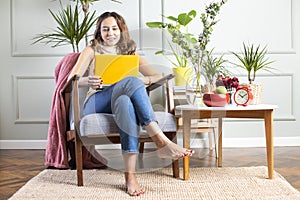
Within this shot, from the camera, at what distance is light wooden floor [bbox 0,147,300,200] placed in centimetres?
256

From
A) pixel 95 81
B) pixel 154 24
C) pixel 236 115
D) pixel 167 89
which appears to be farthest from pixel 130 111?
pixel 154 24

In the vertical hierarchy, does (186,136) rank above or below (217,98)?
below

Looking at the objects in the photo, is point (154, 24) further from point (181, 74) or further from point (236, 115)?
point (236, 115)

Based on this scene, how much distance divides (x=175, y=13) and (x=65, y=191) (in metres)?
1.95

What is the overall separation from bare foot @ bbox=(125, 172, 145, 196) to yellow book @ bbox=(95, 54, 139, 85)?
0.52 m

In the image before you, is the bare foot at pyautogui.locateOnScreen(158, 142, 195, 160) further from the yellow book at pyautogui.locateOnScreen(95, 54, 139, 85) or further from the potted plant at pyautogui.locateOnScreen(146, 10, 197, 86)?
the potted plant at pyautogui.locateOnScreen(146, 10, 197, 86)

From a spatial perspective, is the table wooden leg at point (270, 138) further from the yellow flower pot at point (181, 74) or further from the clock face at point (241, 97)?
the yellow flower pot at point (181, 74)

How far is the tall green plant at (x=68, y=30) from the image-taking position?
11.2 ft

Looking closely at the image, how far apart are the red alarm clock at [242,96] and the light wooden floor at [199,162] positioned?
0.47m

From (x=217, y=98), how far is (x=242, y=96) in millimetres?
145

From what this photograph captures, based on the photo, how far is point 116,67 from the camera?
2596mm

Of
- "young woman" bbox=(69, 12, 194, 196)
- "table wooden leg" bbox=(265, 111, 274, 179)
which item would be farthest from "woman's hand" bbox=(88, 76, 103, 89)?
"table wooden leg" bbox=(265, 111, 274, 179)

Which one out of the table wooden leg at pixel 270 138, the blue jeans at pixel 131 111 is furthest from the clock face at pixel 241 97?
the blue jeans at pixel 131 111

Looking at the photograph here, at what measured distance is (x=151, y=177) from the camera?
8.61 ft
